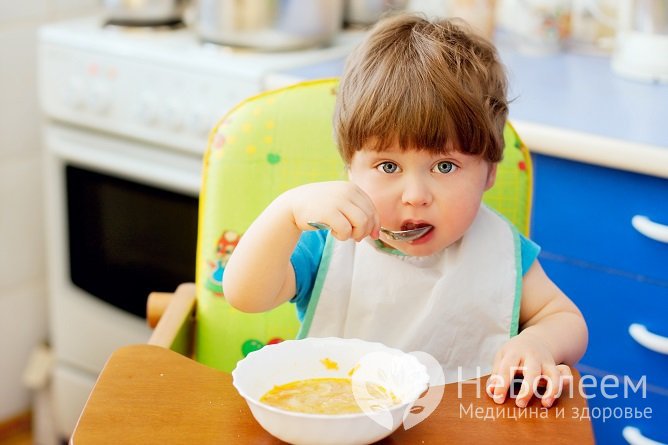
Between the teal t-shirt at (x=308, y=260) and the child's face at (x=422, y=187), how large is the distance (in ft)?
0.45

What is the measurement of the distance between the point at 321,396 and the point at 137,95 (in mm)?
1314

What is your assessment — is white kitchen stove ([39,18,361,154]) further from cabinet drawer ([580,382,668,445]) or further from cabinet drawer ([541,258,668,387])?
cabinet drawer ([580,382,668,445])

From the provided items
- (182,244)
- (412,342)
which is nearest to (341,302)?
(412,342)

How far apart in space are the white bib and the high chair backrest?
150 mm

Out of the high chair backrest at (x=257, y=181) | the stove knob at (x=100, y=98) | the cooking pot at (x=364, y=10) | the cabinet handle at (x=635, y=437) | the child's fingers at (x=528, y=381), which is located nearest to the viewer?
the child's fingers at (x=528, y=381)

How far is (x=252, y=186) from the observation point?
1358 mm

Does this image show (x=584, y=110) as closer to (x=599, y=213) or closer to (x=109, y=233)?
(x=599, y=213)

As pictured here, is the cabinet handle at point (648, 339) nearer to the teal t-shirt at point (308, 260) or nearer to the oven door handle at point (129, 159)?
the teal t-shirt at point (308, 260)

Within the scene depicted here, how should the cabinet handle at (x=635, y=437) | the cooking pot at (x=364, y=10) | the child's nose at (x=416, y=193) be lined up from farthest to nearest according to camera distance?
the cooking pot at (x=364, y=10) < the cabinet handle at (x=635, y=437) < the child's nose at (x=416, y=193)

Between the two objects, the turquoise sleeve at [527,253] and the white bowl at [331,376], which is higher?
the white bowl at [331,376]

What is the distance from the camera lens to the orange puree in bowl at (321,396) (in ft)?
2.88

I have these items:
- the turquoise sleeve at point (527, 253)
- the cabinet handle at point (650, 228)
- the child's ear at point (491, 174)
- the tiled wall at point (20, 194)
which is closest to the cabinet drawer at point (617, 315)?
the cabinet handle at point (650, 228)

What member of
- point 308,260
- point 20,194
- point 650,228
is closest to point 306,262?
point 308,260

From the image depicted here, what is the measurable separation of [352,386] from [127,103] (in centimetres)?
132
